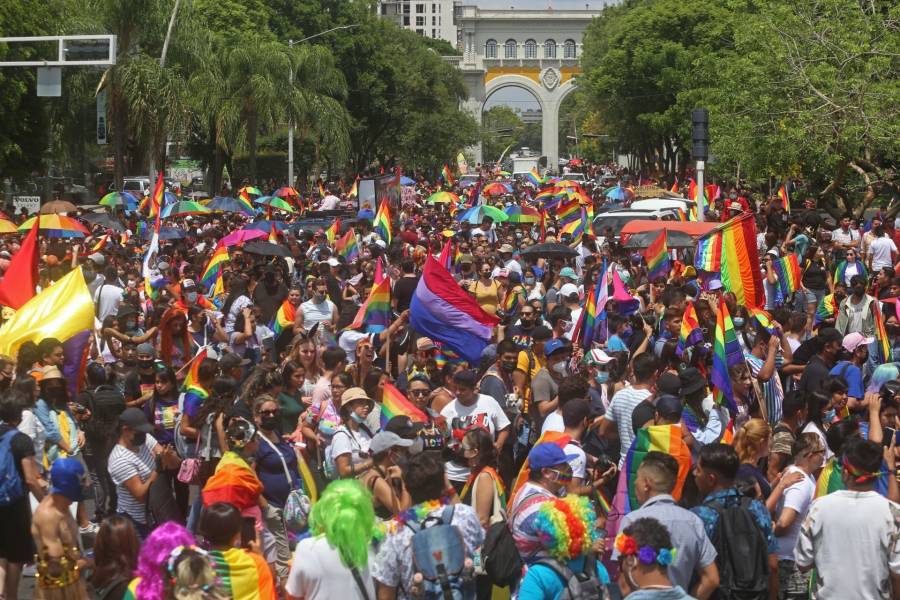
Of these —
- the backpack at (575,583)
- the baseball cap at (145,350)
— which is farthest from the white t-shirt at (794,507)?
the baseball cap at (145,350)

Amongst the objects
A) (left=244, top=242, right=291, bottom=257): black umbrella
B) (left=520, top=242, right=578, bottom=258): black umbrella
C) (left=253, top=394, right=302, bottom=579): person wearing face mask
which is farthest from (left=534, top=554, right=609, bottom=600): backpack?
(left=244, top=242, right=291, bottom=257): black umbrella

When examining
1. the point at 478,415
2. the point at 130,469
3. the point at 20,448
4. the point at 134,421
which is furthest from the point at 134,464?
the point at 478,415

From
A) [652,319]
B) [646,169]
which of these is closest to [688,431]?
[652,319]

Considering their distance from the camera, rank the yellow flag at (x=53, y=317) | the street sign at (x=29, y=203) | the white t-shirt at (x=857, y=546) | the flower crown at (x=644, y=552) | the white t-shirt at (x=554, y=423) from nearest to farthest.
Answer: the flower crown at (x=644, y=552), the white t-shirt at (x=857, y=546), the white t-shirt at (x=554, y=423), the yellow flag at (x=53, y=317), the street sign at (x=29, y=203)

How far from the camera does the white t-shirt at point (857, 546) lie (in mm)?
5895

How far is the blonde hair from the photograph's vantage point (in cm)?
691

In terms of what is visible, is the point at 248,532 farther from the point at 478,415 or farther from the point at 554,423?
the point at 554,423

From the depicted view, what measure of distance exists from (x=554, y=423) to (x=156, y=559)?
11.6 ft

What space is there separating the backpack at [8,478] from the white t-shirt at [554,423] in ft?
9.48

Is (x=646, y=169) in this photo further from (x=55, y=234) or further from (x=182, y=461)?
(x=182, y=461)

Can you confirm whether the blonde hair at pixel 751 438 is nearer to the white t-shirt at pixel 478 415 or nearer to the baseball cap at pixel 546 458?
the baseball cap at pixel 546 458

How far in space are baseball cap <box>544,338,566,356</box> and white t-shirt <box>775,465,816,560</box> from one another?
3207 millimetres

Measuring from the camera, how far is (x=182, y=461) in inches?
327

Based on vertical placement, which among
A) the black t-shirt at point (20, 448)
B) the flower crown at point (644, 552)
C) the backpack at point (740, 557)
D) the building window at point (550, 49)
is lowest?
the backpack at point (740, 557)
